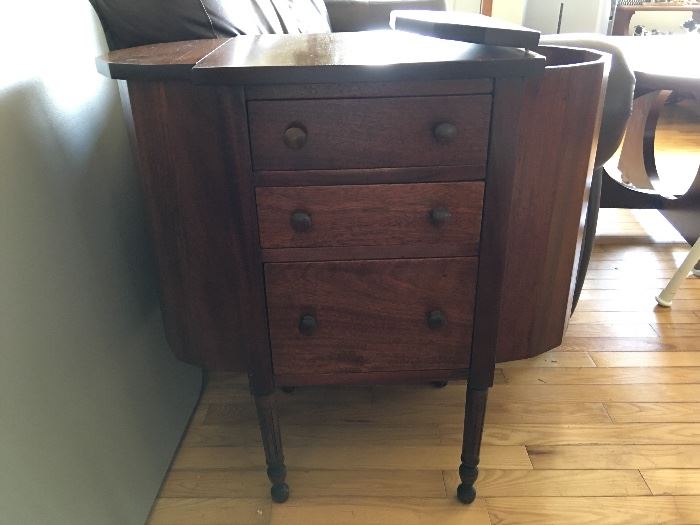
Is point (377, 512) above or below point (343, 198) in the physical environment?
below

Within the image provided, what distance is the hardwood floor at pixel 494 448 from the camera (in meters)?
1.05

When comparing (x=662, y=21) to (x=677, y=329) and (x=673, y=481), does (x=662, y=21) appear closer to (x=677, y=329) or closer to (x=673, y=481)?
(x=677, y=329)

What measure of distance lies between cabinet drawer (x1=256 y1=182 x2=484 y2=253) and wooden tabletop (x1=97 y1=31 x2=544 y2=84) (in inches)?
6.1

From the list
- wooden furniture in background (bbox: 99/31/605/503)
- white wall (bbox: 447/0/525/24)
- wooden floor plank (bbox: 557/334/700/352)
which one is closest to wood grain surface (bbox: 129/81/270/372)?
wooden furniture in background (bbox: 99/31/605/503)

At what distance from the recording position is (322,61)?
2.34 feet

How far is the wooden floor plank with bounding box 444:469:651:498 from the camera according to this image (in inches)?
42.2

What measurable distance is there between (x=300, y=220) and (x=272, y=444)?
43cm

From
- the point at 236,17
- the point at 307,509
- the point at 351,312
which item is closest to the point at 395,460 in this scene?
the point at 307,509

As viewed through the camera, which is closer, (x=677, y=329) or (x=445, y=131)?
(x=445, y=131)

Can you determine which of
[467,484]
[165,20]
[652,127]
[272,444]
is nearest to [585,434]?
[467,484]

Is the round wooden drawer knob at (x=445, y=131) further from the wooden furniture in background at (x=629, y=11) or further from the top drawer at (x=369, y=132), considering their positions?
the wooden furniture in background at (x=629, y=11)

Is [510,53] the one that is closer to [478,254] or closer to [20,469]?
[478,254]

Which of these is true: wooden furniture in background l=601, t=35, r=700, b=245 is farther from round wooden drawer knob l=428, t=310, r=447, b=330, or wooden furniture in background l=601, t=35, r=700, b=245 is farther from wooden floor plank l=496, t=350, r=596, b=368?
round wooden drawer knob l=428, t=310, r=447, b=330

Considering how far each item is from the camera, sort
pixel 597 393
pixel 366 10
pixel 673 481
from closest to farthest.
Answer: pixel 673 481, pixel 597 393, pixel 366 10
